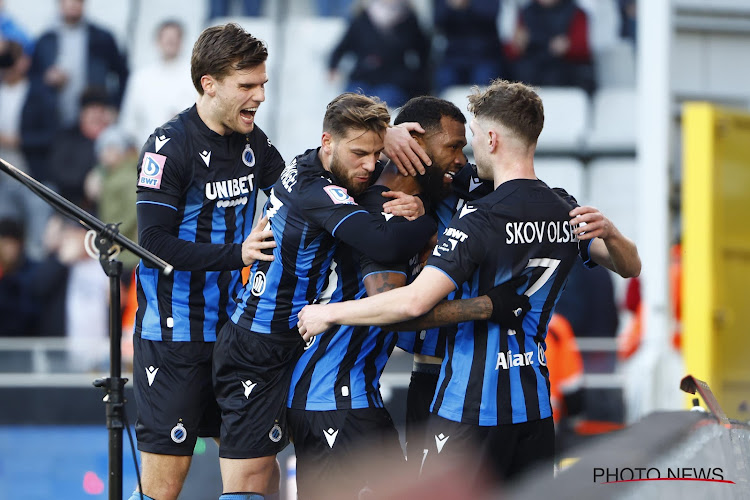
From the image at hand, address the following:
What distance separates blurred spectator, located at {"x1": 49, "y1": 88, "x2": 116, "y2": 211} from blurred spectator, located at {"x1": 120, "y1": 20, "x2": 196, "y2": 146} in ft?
0.92

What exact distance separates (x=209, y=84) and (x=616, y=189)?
7140mm

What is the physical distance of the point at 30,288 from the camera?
365 inches

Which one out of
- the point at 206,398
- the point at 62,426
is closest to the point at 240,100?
the point at 206,398

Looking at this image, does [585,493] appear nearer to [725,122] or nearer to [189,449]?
[189,449]

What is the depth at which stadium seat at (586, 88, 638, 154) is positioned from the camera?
10180mm

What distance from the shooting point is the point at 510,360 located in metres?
3.18

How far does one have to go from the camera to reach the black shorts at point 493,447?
3.13 m

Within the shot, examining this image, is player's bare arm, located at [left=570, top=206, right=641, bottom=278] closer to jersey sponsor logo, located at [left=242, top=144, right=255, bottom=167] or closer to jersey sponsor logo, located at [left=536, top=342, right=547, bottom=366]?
jersey sponsor logo, located at [left=536, top=342, right=547, bottom=366]

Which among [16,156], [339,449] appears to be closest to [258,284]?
[339,449]

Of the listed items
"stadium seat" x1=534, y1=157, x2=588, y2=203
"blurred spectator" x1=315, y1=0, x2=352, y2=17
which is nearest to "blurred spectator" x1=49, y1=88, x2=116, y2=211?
"blurred spectator" x1=315, y1=0, x2=352, y2=17

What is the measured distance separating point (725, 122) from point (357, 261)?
4.11m

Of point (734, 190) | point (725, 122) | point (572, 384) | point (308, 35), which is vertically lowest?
point (572, 384)

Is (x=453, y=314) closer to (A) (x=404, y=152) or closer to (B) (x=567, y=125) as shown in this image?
(A) (x=404, y=152)

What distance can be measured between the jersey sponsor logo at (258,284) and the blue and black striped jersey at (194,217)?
0.09 metres
